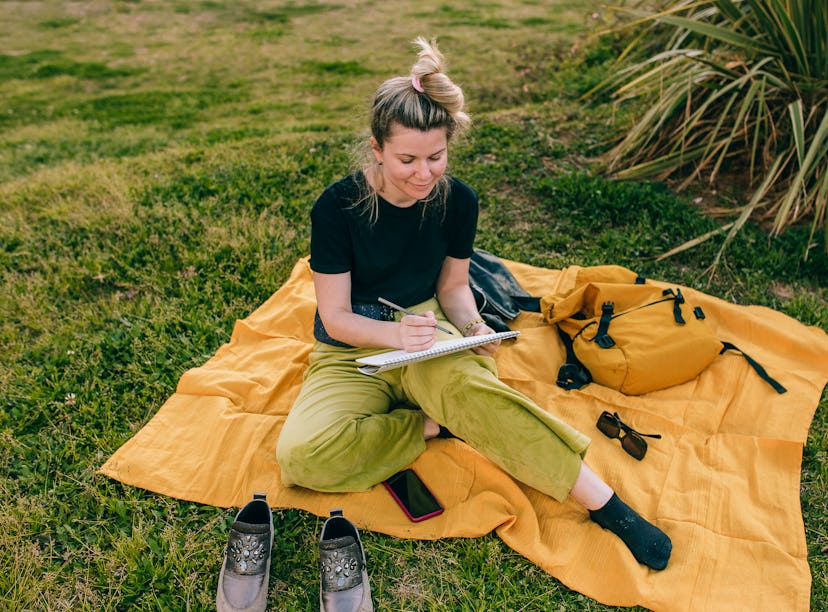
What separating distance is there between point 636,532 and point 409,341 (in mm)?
1268

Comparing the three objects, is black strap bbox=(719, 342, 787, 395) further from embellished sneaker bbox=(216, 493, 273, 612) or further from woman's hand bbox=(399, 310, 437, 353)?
embellished sneaker bbox=(216, 493, 273, 612)

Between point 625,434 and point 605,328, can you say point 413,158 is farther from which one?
point 625,434

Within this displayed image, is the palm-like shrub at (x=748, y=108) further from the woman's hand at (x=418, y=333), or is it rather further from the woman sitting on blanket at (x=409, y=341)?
the woman's hand at (x=418, y=333)

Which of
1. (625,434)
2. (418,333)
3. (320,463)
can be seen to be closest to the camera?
(418,333)

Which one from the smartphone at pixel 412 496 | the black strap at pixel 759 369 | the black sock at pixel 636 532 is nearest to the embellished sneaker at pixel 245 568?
the smartphone at pixel 412 496

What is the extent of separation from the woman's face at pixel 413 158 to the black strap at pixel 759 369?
2.12m

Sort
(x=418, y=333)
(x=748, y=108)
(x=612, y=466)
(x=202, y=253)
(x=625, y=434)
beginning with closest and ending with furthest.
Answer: (x=418, y=333), (x=612, y=466), (x=625, y=434), (x=748, y=108), (x=202, y=253)

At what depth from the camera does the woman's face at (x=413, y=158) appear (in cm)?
254

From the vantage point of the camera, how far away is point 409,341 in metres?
2.50

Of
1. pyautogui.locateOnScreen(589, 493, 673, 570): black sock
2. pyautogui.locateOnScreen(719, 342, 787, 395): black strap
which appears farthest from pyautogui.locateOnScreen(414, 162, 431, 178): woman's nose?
pyautogui.locateOnScreen(719, 342, 787, 395): black strap

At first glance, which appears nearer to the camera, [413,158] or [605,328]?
[413,158]

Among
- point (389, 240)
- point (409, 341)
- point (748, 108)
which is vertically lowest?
point (409, 341)

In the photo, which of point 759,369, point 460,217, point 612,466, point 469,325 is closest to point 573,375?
point 612,466

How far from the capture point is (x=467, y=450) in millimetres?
2986
